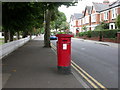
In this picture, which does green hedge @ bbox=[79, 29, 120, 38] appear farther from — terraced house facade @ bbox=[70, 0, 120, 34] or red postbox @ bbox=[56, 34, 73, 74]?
red postbox @ bbox=[56, 34, 73, 74]

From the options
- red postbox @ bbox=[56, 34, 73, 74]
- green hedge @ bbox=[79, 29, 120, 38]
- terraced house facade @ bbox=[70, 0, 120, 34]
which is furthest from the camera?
terraced house facade @ bbox=[70, 0, 120, 34]

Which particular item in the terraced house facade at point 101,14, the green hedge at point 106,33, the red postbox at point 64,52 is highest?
the terraced house facade at point 101,14

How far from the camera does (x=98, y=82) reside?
6.47 m

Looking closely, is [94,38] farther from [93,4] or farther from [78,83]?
[78,83]

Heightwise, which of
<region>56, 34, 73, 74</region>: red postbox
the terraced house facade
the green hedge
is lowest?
<region>56, 34, 73, 74</region>: red postbox

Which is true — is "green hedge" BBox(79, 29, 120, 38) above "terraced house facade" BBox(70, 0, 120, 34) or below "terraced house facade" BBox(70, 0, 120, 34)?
below

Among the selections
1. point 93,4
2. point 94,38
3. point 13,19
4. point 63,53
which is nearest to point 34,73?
point 63,53

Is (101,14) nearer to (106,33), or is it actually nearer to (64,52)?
(106,33)

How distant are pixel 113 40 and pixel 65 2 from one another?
61.3ft

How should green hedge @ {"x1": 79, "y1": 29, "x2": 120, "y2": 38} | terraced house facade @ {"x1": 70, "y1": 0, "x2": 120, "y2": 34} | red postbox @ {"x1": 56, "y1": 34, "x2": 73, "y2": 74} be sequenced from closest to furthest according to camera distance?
red postbox @ {"x1": 56, "y1": 34, "x2": 73, "y2": 74} → green hedge @ {"x1": 79, "y1": 29, "x2": 120, "y2": 38} → terraced house facade @ {"x1": 70, "y1": 0, "x2": 120, "y2": 34}

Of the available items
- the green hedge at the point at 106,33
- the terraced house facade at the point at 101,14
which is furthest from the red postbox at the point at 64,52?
the terraced house facade at the point at 101,14

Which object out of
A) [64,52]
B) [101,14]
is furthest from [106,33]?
[64,52]

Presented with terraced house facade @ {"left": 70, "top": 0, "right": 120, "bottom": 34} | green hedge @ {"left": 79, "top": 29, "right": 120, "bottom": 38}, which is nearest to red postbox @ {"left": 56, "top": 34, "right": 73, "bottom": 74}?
green hedge @ {"left": 79, "top": 29, "right": 120, "bottom": 38}

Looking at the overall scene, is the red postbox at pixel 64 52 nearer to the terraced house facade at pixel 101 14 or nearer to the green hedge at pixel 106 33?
the green hedge at pixel 106 33
